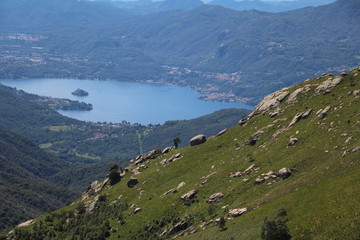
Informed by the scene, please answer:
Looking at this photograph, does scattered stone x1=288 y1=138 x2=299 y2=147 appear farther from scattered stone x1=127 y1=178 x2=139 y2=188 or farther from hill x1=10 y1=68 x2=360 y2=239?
scattered stone x1=127 y1=178 x2=139 y2=188

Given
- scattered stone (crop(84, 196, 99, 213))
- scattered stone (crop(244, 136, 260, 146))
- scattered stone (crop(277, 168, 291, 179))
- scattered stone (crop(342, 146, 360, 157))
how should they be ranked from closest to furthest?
1. scattered stone (crop(342, 146, 360, 157))
2. scattered stone (crop(277, 168, 291, 179))
3. scattered stone (crop(244, 136, 260, 146))
4. scattered stone (crop(84, 196, 99, 213))

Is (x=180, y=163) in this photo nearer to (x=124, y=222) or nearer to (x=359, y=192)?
(x=124, y=222)

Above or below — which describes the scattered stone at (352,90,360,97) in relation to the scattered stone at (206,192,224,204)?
above

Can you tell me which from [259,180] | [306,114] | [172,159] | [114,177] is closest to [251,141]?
[306,114]

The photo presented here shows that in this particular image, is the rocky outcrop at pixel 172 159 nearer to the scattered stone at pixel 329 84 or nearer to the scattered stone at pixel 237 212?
the scattered stone at pixel 329 84

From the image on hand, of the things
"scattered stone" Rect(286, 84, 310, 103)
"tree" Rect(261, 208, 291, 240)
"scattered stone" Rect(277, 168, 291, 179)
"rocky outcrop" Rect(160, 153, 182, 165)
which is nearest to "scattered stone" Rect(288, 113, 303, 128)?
"scattered stone" Rect(286, 84, 310, 103)

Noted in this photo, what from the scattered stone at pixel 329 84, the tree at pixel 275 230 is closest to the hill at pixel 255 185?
the tree at pixel 275 230

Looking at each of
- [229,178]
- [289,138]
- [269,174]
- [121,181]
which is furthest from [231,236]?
[121,181]

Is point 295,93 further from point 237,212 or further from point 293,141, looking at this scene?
point 237,212
